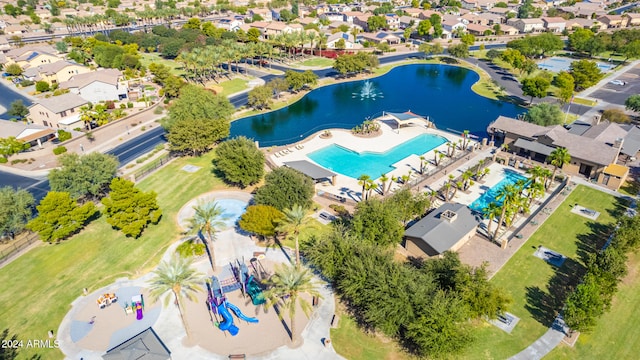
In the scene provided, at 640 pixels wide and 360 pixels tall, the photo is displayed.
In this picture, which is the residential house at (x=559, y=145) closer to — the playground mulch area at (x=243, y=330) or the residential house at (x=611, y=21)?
the playground mulch area at (x=243, y=330)

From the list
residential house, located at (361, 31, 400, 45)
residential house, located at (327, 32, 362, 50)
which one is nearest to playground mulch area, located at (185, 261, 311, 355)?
residential house, located at (327, 32, 362, 50)

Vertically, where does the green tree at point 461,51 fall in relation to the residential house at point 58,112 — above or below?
above

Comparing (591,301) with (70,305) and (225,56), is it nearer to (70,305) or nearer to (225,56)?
(70,305)

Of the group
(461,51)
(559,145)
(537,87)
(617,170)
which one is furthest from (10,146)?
(461,51)

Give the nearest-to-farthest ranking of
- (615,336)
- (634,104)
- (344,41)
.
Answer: (615,336)
(634,104)
(344,41)

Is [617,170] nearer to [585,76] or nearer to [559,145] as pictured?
[559,145]

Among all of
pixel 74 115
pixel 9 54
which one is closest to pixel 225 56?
pixel 74 115

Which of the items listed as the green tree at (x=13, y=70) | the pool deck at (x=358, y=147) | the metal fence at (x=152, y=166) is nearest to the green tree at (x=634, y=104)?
the pool deck at (x=358, y=147)
